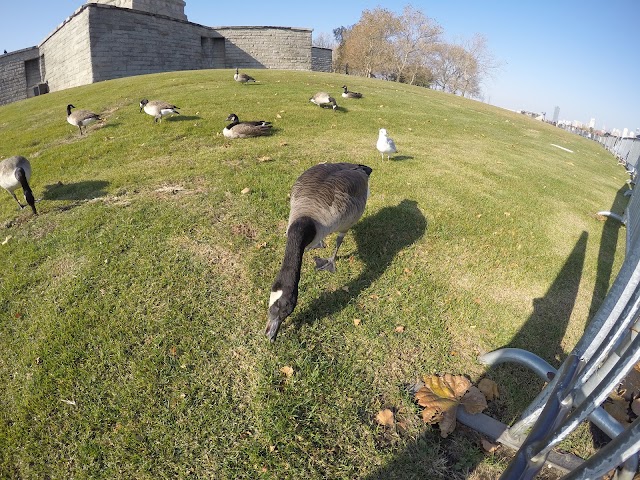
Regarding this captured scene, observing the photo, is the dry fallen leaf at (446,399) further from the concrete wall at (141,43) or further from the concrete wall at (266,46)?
the concrete wall at (266,46)

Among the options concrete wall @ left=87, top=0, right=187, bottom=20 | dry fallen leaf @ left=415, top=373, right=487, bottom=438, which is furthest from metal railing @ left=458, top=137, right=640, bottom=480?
concrete wall @ left=87, top=0, right=187, bottom=20

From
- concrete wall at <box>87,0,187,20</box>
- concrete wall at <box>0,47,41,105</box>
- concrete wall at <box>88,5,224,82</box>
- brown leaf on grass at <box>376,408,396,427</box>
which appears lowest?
brown leaf on grass at <box>376,408,396,427</box>

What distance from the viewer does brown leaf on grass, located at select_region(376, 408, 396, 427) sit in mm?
3264

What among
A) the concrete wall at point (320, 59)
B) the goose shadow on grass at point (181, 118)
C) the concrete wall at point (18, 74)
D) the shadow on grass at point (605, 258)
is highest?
the concrete wall at point (320, 59)

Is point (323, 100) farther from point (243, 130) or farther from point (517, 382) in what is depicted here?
point (517, 382)

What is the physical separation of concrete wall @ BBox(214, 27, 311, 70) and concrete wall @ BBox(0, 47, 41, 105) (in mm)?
20035

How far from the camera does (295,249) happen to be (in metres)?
3.72

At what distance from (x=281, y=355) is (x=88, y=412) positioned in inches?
71.7

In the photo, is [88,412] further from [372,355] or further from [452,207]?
[452,207]

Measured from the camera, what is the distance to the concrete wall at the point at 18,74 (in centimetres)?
3691

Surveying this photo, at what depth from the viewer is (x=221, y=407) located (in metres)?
3.29

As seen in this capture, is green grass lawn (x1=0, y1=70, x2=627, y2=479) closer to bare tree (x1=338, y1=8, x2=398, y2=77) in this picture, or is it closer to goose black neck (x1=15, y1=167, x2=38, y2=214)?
goose black neck (x1=15, y1=167, x2=38, y2=214)

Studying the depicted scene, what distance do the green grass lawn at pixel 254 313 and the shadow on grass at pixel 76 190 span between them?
0.05 m

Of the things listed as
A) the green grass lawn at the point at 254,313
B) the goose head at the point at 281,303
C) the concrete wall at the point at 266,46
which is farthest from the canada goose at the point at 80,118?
the concrete wall at the point at 266,46
